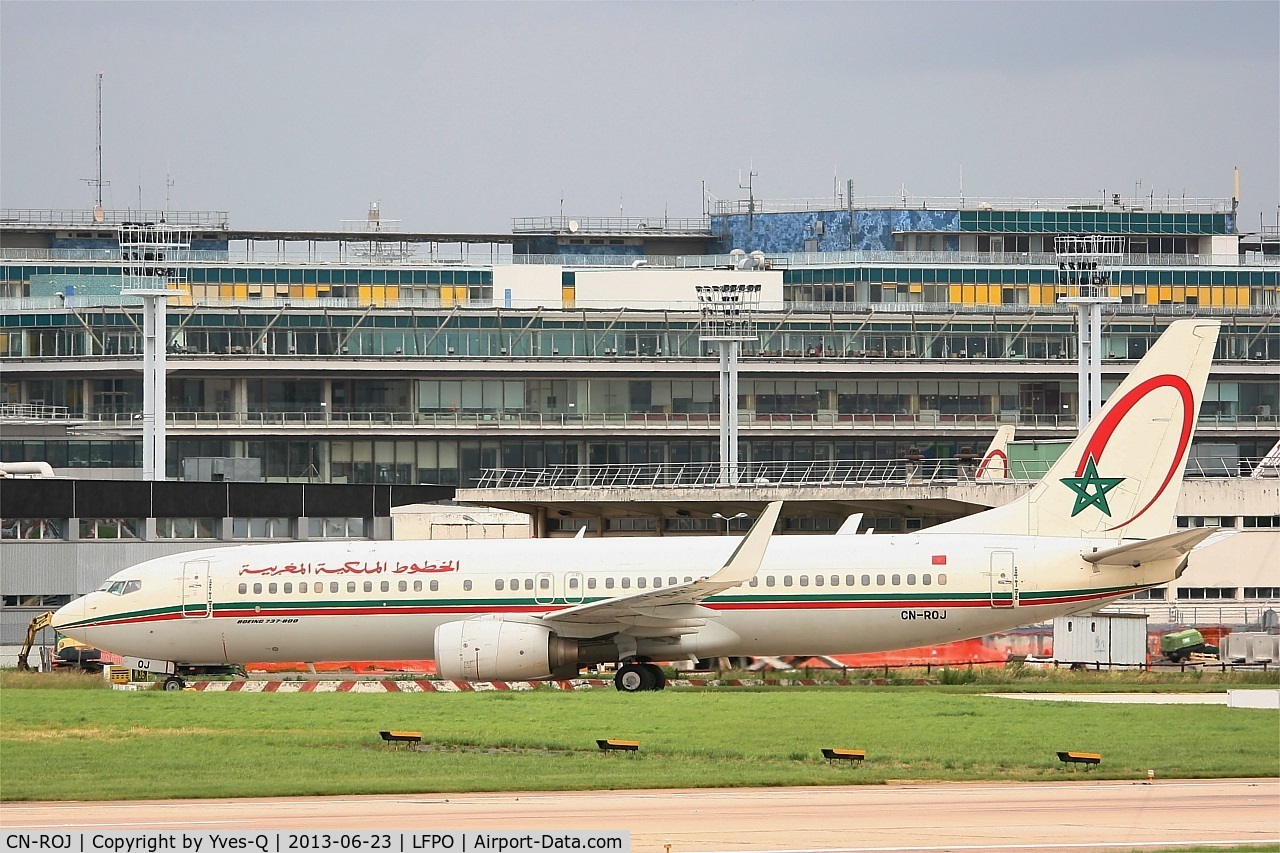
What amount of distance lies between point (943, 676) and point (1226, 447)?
69.8 metres

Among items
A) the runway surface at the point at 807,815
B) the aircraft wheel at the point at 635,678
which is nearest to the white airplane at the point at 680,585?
the aircraft wheel at the point at 635,678

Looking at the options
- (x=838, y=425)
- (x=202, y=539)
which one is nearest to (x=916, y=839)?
(x=202, y=539)

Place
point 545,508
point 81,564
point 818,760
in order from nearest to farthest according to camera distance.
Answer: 1. point 818,760
2. point 81,564
3. point 545,508

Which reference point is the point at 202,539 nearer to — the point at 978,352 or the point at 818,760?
the point at 818,760

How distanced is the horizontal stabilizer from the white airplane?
5cm

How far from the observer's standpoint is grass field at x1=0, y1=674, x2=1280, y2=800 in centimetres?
2658

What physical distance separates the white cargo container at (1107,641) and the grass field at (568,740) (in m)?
12.2

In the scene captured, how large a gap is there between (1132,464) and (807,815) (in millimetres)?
22012

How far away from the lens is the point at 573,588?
41.8m

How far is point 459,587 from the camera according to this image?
42.2 metres

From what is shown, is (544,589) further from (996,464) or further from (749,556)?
(996,464)

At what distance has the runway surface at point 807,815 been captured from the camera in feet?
69.2

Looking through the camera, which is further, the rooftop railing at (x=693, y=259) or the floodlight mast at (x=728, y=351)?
the rooftop railing at (x=693, y=259)

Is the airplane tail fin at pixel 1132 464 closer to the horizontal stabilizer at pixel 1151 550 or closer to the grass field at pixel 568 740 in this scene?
the horizontal stabilizer at pixel 1151 550
